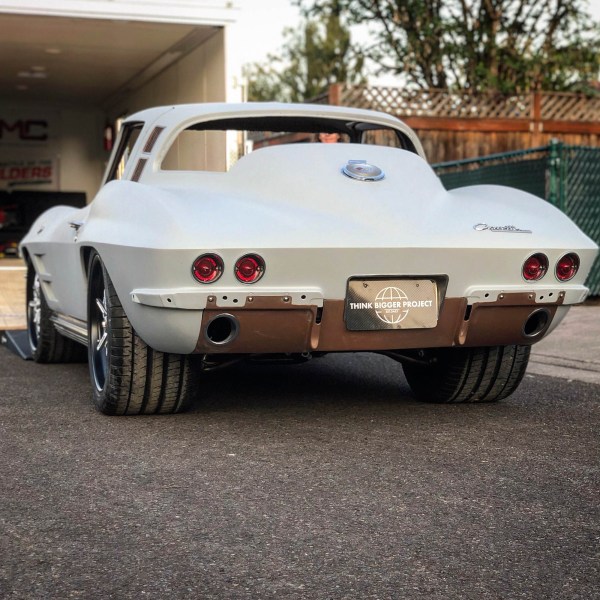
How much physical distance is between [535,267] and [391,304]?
70 centimetres

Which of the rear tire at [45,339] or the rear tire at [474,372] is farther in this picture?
the rear tire at [45,339]

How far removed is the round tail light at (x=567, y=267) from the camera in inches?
203

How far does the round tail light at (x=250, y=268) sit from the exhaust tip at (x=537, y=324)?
1319mm

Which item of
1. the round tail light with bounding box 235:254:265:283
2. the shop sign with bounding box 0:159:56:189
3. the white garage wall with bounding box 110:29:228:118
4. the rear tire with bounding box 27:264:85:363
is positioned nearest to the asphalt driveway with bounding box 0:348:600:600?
the round tail light with bounding box 235:254:265:283

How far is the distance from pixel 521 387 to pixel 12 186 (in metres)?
21.1

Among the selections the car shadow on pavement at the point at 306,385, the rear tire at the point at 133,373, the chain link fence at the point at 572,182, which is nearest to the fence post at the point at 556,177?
the chain link fence at the point at 572,182

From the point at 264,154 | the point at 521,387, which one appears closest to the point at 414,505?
the point at 264,154

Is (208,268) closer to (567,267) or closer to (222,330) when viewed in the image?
(222,330)

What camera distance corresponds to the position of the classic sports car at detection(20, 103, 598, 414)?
15.4 ft

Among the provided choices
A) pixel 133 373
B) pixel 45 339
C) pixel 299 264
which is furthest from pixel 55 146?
pixel 299 264

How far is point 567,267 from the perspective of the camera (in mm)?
5191

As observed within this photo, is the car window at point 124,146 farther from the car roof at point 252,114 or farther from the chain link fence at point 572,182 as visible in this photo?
the chain link fence at point 572,182

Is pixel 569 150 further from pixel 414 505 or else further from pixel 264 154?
pixel 414 505

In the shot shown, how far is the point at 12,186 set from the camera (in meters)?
26.0
